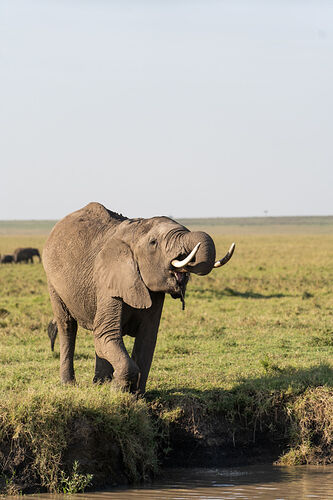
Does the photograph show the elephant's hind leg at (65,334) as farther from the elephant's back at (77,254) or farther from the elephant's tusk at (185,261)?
the elephant's tusk at (185,261)

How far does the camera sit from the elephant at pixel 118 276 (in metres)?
8.68

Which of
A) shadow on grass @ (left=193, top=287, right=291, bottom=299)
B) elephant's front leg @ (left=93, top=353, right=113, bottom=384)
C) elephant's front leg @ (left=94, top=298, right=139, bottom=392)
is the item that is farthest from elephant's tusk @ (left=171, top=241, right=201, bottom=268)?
A: shadow on grass @ (left=193, top=287, right=291, bottom=299)

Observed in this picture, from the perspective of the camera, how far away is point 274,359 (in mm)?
12867

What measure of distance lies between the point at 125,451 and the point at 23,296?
18.1 m

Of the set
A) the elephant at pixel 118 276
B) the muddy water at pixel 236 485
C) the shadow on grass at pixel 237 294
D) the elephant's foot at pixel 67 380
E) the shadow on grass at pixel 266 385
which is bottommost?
the muddy water at pixel 236 485

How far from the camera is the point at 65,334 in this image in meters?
10.8

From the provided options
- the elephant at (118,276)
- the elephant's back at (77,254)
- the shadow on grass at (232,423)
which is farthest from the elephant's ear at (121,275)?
the shadow on grass at (232,423)

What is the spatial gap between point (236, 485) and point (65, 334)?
3.17m

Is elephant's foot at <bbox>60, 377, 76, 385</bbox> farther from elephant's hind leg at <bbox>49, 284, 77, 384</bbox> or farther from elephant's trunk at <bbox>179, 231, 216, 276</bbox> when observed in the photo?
elephant's trunk at <bbox>179, 231, 216, 276</bbox>

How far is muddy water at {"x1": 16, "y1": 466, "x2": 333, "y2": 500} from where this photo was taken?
8.31 m

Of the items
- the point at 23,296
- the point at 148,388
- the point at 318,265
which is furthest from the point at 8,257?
the point at 148,388

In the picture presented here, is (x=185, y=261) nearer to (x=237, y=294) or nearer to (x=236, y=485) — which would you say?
(x=236, y=485)

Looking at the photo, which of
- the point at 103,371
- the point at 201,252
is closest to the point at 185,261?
the point at 201,252

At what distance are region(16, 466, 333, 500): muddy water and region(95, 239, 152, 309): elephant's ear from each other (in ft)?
6.28
